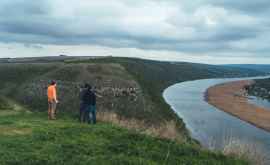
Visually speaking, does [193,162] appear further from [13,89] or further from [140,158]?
[13,89]

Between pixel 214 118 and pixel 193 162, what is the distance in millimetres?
42201

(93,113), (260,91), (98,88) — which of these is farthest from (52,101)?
(260,91)

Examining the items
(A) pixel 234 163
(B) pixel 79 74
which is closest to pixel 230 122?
(B) pixel 79 74

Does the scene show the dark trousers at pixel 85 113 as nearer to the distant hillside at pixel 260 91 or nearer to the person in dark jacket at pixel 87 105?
the person in dark jacket at pixel 87 105

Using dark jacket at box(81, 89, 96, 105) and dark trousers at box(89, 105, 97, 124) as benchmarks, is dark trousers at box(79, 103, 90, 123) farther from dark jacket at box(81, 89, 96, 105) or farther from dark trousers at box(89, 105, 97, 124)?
dark jacket at box(81, 89, 96, 105)

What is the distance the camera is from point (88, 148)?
42.2 feet

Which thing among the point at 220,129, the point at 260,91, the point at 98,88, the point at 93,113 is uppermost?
the point at 93,113

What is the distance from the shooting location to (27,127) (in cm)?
1612

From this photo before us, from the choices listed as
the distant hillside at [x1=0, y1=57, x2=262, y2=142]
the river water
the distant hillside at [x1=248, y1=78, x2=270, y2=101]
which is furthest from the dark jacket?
the distant hillside at [x1=248, y1=78, x2=270, y2=101]

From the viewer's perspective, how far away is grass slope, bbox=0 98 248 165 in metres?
11.6

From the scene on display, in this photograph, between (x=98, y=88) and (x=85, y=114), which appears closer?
(x=85, y=114)

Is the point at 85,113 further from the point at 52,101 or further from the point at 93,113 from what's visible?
the point at 52,101

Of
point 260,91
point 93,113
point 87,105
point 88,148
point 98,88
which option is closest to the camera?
point 88,148

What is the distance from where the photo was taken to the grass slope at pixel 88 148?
11.6 metres
